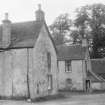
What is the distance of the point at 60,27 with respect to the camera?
241ft

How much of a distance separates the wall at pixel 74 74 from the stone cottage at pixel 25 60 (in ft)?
40.7

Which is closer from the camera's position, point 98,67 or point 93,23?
point 98,67

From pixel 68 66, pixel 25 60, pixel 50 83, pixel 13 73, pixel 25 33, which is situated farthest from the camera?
pixel 68 66

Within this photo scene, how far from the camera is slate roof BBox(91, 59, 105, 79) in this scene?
163 ft

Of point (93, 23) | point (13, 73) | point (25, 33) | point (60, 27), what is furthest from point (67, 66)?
point (60, 27)

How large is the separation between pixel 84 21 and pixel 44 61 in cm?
3757

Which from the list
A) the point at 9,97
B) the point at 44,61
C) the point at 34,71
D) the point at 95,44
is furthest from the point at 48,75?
the point at 95,44

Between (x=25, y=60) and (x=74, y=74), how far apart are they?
689 inches

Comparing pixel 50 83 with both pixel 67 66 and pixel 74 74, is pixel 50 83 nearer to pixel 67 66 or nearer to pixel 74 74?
pixel 74 74

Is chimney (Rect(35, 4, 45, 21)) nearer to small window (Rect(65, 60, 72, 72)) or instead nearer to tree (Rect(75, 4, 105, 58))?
small window (Rect(65, 60, 72, 72))

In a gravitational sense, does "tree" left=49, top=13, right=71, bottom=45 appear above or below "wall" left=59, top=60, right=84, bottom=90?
above

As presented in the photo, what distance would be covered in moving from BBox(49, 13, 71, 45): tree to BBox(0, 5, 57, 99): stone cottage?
41795 mm

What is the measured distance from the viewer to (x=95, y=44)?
206 feet

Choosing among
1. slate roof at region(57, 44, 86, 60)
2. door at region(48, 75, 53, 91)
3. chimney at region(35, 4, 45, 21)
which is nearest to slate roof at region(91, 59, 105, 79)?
slate roof at region(57, 44, 86, 60)
